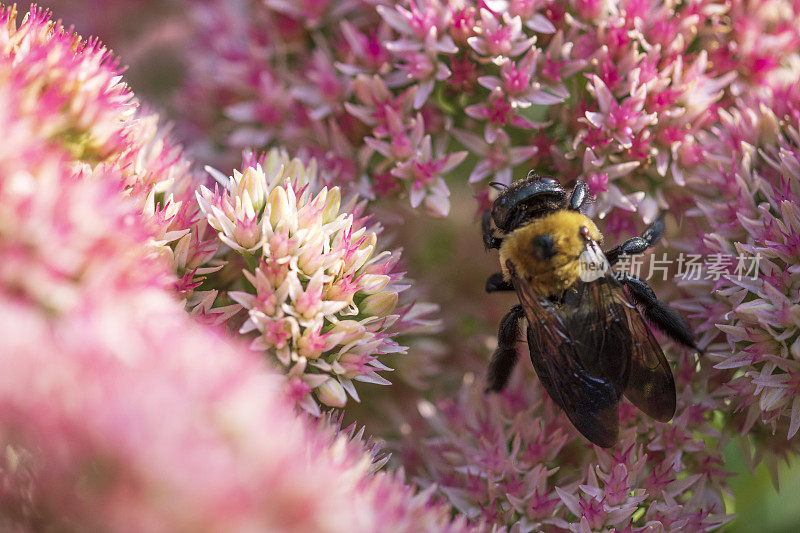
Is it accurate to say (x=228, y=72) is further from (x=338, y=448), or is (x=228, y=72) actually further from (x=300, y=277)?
(x=338, y=448)

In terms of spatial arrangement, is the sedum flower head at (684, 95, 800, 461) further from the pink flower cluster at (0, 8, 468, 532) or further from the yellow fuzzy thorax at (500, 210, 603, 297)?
the pink flower cluster at (0, 8, 468, 532)

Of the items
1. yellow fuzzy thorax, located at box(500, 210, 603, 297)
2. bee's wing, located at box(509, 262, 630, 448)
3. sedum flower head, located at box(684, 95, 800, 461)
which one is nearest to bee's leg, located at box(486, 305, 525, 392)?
yellow fuzzy thorax, located at box(500, 210, 603, 297)

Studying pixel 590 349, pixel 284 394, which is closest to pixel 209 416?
pixel 284 394

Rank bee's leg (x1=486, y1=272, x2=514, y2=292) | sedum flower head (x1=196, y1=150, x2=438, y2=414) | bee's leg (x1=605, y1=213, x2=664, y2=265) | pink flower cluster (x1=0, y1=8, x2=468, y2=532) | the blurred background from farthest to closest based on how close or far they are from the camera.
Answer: the blurred background
bee's leg (x1=486, y1=272, x2=514, y2=292)
bee's leg (x1=605, y1=213, x2=664, y2=265)
sedum flower head (x1=196, y1=150, x2=438, y2=414)
pink flower cluster (x1=0, y1=8, x2=468, y2=532)

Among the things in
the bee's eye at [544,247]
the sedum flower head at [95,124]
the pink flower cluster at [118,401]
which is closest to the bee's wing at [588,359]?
the bee's eye at [544,247]

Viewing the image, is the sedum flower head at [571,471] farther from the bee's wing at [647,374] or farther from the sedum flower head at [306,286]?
the sedum flower head at [306,286]

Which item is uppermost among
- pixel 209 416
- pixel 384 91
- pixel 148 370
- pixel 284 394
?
pixel 148 370

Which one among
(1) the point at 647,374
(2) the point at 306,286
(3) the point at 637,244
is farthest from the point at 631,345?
(2) the point at 306,286
